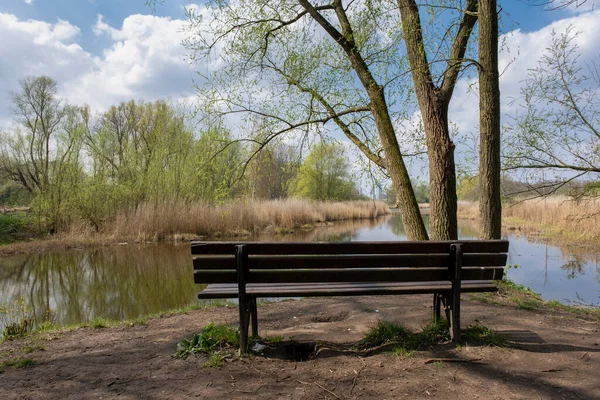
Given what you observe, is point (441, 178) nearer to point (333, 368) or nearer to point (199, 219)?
point (333, 368)

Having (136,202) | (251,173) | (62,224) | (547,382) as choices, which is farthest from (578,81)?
(62,224)

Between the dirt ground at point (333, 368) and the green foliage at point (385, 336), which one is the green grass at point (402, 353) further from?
the green foliage at point (385, 336)

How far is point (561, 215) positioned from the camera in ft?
57.2

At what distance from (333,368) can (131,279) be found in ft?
30.9

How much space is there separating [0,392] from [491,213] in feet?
19.4

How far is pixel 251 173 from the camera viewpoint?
8305mm

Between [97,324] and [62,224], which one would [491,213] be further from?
[62,224]

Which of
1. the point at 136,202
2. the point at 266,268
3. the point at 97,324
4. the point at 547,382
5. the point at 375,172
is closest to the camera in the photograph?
the point at 547,382

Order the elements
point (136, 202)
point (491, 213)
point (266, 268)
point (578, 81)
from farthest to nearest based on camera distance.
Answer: point (136, 202) < point (578, 81) < point (491, 213) < point (266, 268)

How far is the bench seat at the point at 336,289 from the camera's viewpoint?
3117mm

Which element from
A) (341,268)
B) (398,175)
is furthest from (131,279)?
(341,268)

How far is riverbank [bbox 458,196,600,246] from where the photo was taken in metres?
9.51

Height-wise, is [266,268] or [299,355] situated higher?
[266,268]

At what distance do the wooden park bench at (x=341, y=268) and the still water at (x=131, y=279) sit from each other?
470 cm
